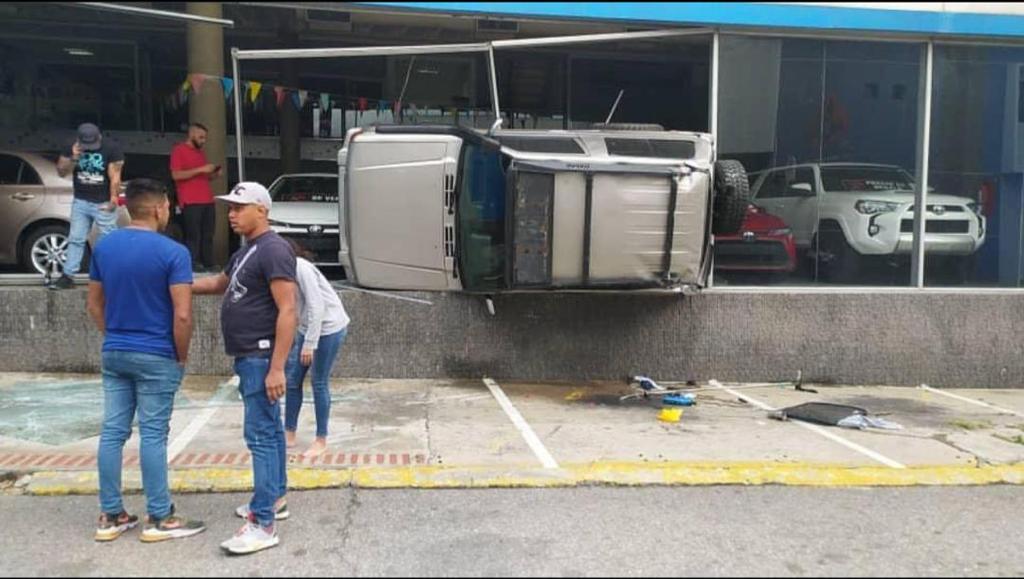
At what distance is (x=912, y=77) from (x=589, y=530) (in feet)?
23.3

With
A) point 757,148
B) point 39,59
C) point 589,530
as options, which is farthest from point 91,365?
point 757,148

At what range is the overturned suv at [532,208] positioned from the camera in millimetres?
7184

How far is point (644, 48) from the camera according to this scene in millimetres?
9172

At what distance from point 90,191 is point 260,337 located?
4916mm

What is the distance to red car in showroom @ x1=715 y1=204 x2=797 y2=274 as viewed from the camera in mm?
8719

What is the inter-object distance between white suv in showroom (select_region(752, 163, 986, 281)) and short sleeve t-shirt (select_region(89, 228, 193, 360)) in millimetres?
6432

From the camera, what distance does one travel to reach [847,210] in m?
8.88

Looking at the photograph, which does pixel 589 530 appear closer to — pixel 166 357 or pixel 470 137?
pixel 166 357

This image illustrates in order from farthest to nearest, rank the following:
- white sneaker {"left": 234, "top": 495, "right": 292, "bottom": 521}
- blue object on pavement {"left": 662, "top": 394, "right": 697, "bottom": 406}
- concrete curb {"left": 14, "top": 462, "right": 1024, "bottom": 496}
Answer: blue object on pavement {"left": 662, "top": 394, "right": 697, "bottom": 406}, concrete curb {"left": 14, "top": 462, "right": 1024, "bottom": 496}, white sneaker {"left": 234, "top": 495, "right": 292, "bottom": 521}

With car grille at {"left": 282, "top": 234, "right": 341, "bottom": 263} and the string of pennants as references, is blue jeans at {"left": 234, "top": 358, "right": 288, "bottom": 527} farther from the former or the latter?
the string of pennants

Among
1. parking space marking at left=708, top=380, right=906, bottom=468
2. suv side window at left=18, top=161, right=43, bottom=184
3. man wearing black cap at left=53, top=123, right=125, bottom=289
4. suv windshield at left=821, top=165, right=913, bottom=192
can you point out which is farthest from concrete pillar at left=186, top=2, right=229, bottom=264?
suv windshield at left=821, top=165, right=913, bottom=192

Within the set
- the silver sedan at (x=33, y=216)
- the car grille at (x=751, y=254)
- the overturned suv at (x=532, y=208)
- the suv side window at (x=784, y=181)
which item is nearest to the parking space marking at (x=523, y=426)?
the overturned suv at (x=532, y=208)

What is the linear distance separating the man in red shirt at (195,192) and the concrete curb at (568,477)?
4162 mm

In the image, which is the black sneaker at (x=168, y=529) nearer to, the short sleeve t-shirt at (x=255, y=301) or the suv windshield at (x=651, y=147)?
the short sleeve t-shirt at (x=255, y=301)
